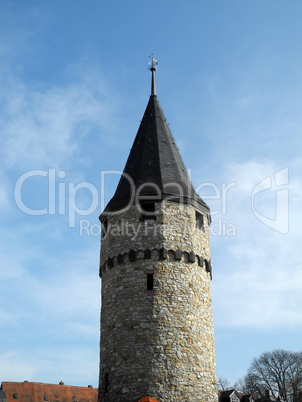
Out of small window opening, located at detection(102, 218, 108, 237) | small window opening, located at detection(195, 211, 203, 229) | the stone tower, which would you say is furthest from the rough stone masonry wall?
small window opening, located at detection(102, 218, 108, 237)

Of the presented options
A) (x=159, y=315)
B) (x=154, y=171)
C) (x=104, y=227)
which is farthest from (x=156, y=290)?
A: (x=154, y=171)

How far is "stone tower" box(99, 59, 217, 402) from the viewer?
17000 millimetres

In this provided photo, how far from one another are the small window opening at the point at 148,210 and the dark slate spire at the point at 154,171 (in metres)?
0.27

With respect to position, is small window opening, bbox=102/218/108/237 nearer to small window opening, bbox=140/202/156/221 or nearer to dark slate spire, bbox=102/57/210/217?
dark slate spire, bbox=102/57/210/217

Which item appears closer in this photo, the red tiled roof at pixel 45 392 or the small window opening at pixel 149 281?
the small window opening at pixel 149 281

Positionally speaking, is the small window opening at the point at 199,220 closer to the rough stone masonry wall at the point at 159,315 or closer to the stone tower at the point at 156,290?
the stone tower at the point at 156,290

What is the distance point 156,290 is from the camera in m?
18.0

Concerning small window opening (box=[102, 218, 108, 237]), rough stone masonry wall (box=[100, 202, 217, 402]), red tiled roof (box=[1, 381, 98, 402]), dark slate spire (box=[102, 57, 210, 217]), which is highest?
dark slate spire (box=[102, 57, 210, 217])

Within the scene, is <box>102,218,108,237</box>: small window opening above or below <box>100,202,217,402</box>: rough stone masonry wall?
above

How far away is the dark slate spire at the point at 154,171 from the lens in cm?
2006

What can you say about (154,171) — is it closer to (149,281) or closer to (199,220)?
(199,220)

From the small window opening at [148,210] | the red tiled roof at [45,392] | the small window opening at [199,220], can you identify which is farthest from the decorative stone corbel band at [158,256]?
the red tiled roof at [45,392]

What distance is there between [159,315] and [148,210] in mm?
4327

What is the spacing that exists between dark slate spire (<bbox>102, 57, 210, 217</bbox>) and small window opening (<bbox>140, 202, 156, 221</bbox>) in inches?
10.8
